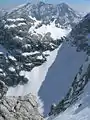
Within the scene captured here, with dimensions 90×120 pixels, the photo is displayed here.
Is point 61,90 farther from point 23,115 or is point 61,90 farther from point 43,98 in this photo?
point 23,115

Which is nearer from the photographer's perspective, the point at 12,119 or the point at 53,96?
the point at 12,119


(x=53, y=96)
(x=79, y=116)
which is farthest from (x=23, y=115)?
(x=53, y=96)

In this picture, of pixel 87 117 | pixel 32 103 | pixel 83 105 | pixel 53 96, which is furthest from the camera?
pixel 53 96

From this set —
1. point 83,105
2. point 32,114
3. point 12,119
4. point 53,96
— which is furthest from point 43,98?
point 83,105

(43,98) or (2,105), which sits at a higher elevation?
(43,98)

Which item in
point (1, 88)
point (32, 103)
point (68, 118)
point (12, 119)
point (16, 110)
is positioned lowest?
point (68, 118)

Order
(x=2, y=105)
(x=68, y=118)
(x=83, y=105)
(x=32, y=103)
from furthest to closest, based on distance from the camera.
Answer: (x=32, y=103), (x=2, y=105), (x=83, y=105), (x=68, y=118)
